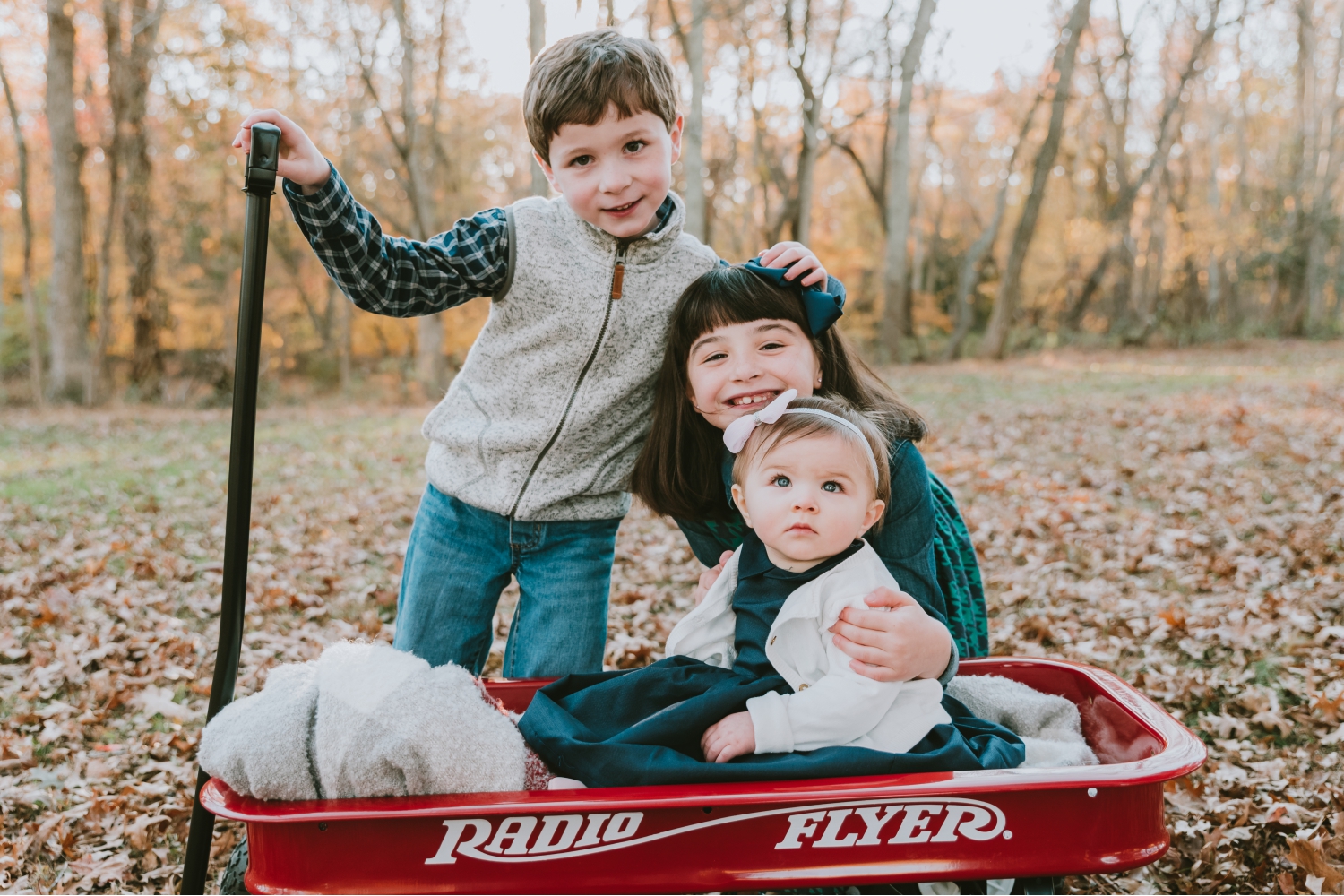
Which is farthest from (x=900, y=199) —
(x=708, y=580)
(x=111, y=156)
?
(x=708, y=580)

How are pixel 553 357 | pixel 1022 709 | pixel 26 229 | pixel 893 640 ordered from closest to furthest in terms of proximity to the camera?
pixel 893 640 < pixel 1022 709 < pixel 553 357 < pixel 26 229

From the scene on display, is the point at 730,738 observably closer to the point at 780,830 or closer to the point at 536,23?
the point at 780,830

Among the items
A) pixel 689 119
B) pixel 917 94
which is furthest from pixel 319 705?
pixel 917 94

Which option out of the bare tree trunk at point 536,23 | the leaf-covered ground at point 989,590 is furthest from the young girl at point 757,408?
the bare tree trunk at point 536,23

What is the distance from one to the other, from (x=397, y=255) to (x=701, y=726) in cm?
142

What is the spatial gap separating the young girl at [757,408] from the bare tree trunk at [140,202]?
15.4 metres

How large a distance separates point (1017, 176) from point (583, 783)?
32139mm

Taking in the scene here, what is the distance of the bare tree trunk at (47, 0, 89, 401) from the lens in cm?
1437

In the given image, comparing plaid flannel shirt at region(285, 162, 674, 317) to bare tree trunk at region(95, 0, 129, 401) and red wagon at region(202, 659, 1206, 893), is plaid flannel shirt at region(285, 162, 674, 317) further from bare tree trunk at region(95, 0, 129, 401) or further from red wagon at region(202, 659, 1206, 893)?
bare tree trunk at region(95, 0, 129, 401)

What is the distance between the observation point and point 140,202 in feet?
49.6

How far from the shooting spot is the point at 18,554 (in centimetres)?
586

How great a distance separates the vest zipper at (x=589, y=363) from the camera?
262 cm

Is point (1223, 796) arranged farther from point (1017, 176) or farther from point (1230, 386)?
point (1017, 176)

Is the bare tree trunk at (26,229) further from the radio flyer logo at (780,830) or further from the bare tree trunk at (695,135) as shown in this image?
the radio flyer logo at (780,830)
